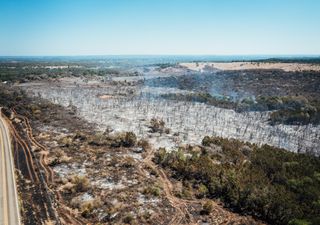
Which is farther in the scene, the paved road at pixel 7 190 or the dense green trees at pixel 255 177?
the dense green trees at pixel 255 177

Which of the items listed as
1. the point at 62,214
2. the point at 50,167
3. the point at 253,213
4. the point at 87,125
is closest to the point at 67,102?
the point at 87,125

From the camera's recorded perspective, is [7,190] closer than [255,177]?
Yes

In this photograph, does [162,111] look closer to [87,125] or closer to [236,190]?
[87,125]

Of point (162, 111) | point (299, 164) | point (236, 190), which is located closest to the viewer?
point (236, 190)

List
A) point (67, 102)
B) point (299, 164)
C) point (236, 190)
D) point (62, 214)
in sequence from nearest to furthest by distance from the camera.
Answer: point (62, 214) → point (236, 190) → point (299, 164) → point (67, 102)

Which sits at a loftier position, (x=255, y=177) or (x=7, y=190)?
(x=255, y=177)
